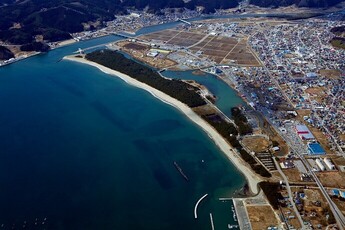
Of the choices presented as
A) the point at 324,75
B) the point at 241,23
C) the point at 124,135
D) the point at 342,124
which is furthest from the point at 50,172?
the point at 241,23

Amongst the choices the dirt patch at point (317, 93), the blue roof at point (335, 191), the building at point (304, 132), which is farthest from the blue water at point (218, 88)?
the blue roof at point (335, 191)

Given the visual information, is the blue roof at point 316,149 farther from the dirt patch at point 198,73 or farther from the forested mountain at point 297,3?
the forested mountain at point 297,3

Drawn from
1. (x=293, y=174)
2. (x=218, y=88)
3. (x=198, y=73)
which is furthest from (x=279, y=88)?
(x=293, y=174)

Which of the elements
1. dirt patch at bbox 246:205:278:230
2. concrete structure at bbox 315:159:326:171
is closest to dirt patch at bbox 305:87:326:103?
concrete structure at bbox 315:159:326:171

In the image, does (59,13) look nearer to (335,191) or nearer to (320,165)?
(320,165)

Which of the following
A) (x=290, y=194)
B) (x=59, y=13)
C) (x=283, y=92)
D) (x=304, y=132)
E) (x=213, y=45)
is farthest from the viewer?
(x=59, y=13)

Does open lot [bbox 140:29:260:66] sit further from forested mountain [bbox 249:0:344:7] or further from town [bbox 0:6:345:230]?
forested mountain [bbox 249:0:344:7]
